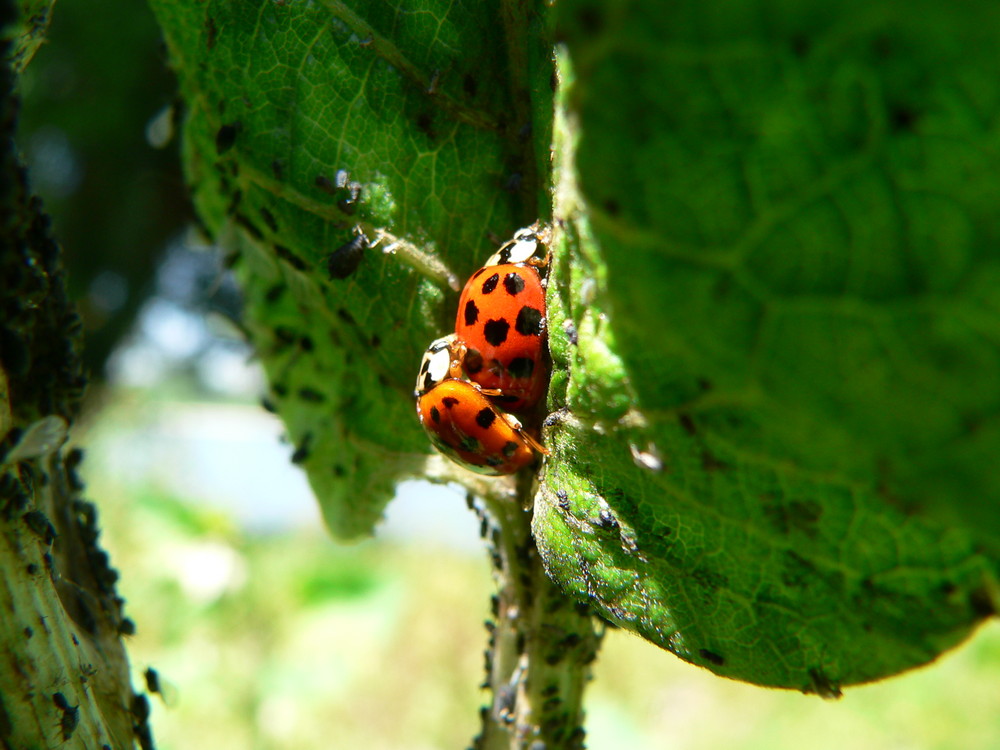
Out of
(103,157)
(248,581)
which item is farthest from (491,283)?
(103,157)

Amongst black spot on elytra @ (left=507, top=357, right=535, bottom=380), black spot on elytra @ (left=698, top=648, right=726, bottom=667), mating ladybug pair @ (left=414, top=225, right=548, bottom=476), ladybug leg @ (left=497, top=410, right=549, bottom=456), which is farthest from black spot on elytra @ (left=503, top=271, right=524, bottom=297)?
black spot on elytra @ (left=698, top=648, right=726, bottom=667)

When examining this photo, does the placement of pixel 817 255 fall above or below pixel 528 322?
above

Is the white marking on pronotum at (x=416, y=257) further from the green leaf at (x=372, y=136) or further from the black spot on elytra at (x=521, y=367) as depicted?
the black spot on elytra at (x=521, y=367)

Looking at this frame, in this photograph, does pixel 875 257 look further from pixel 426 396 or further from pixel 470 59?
pixel 426 396

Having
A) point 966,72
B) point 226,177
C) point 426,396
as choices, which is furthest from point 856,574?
point 226,177

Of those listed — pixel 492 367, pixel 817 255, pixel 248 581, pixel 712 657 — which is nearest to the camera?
pixel 817 255

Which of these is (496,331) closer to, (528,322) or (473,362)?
(528,322)

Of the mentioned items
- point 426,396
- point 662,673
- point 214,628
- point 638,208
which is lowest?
point 662,673
